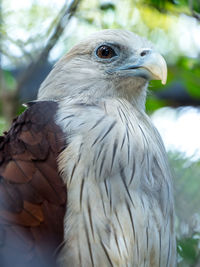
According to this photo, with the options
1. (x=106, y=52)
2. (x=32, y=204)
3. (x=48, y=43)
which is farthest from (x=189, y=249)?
(x=48, y=43)

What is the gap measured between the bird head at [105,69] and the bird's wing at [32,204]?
732 mm

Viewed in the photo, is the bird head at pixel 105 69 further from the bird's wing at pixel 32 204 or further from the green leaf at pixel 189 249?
the green leaf at pixel 189 249

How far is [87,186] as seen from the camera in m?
3.25

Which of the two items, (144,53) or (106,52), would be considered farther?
(106,52)

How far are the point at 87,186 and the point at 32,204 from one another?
1.13 ft

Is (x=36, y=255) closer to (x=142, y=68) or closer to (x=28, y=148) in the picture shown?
(x=28, y=148)

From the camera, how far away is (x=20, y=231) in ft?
10.3

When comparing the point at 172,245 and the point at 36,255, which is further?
the point at 172,245

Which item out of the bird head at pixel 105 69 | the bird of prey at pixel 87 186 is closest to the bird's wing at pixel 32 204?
the bird of prey at pixel 87 186

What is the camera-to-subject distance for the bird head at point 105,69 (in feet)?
12.8

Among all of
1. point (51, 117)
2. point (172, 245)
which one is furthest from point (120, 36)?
point (172, 245)

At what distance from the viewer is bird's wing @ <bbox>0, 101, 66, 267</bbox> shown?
3.14 meters

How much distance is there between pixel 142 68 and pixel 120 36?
15.1 inches

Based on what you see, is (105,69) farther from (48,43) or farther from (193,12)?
(193,12)
